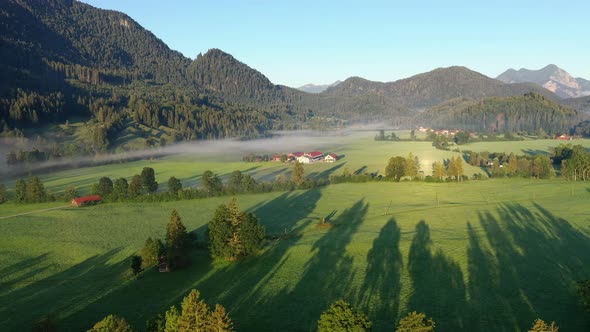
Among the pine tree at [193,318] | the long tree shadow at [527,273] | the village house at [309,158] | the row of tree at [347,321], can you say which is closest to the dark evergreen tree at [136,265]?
the pine tree at [193,318]

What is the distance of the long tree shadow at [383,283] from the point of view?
31516 mm

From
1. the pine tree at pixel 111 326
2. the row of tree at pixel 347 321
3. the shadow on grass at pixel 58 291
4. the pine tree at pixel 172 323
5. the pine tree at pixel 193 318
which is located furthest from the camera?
the shadow on grass at pixel 58 291

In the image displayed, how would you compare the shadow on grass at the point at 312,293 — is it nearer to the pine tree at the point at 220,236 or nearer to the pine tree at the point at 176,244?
the pine tree at the point at 220,236

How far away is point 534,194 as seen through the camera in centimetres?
7369

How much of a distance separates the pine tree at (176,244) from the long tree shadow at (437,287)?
2370 centimetres

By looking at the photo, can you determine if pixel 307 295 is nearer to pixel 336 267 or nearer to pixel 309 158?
pixel 336 267

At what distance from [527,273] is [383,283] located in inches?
519

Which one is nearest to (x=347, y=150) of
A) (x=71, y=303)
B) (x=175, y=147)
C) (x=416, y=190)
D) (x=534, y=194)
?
(x=175, y=147)

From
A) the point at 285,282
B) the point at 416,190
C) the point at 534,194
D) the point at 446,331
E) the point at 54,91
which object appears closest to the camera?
the point at 446,331

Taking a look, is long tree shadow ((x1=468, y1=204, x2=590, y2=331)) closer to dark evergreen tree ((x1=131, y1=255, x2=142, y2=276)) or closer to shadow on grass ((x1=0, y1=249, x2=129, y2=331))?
shadow on grass ((x1=0, y1=249, x2=129, y2=331))

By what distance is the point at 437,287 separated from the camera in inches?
1417

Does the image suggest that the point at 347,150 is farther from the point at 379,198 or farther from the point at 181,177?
the point at 379,198

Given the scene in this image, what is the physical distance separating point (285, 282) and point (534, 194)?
55242 mm

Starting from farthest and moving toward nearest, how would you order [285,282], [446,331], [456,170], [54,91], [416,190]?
[54,91], [456,170], [416,190], [285,282], [446,331]
